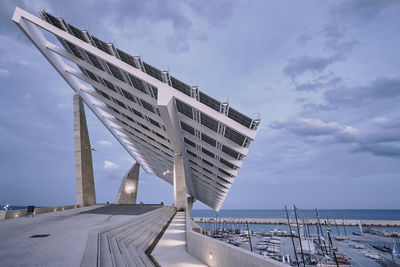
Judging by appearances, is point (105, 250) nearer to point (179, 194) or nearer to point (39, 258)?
point (39, 258)

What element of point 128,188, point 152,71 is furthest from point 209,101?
point 128,188

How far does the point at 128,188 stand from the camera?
117ft

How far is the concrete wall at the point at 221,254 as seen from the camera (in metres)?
3.53

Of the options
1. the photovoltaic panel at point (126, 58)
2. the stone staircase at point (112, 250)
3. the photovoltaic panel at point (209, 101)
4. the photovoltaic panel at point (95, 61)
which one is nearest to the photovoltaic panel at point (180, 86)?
the photovoltaic panel at point (209, 101)

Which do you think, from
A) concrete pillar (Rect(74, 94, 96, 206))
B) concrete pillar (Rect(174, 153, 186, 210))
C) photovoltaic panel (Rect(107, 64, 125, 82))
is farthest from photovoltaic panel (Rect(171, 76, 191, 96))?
concrete pillar (Rect(74, 94, 96, 206))

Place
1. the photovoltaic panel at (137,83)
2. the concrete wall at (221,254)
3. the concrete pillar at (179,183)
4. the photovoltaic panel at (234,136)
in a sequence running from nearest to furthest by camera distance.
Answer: the concrete wall at (221,254) < the photovoltaic panel at (234,136) < the photovoltaic panel at (137,83) < the concrete pillar at (179,183)

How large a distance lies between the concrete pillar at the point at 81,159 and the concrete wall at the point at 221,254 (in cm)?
1810

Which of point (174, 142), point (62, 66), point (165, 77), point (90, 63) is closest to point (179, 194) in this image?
point (174, 142)

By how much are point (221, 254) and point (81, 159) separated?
20378mm

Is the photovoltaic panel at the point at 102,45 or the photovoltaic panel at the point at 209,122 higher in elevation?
the photovoltaic panel at the point at 102,45

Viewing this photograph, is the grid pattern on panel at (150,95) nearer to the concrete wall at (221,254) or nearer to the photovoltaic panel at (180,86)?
the photovoltaic panel at (180,86)

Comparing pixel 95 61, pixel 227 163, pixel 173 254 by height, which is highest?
pixel 95 61

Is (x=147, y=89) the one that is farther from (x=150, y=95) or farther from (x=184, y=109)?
(x=184, y=109)

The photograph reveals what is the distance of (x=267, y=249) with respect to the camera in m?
32.3
